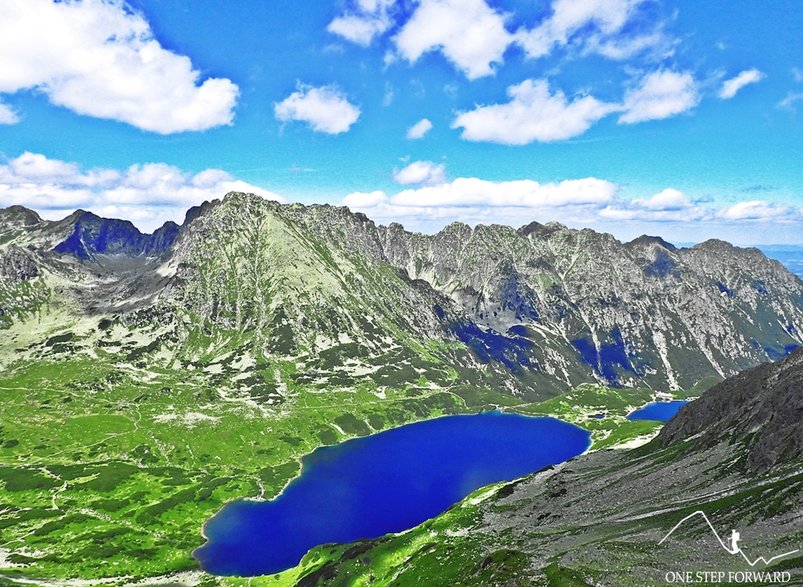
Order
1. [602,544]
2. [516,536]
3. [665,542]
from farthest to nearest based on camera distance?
[516,536], [602,544], [665,542]

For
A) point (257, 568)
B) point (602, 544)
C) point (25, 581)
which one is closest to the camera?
point (602, 544)

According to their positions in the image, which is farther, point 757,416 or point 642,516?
point 757,416

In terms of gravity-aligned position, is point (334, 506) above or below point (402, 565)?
below

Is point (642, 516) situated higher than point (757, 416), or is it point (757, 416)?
point (757, 416)

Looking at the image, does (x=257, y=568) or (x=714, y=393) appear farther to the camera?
(x=714, y=393)

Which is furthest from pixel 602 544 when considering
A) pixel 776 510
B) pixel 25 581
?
pixel 25 581

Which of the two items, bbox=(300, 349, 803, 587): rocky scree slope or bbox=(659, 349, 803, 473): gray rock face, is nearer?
bbox=(300, 349, 803, 587): rocky scree slope

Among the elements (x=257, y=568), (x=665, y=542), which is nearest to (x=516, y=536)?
(x=665, y=542)

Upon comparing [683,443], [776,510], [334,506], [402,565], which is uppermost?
[776,510]

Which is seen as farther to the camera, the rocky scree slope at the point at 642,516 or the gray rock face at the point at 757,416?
the gray rock face at the point at 757,416

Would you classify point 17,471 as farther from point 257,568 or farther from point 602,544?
point 602,544
